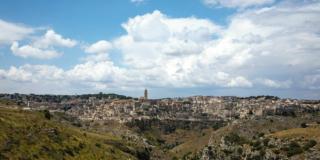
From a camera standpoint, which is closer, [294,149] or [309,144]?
[309,144]

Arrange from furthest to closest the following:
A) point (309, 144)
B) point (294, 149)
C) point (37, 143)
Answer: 1. point (294, 149)
2. point (309, 144)
3. point (37, 143)

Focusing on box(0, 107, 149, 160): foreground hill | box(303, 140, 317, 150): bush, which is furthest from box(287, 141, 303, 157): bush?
box(0, 107, 149, 160): foreground hill

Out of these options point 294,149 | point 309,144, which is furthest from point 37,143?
point 309,144

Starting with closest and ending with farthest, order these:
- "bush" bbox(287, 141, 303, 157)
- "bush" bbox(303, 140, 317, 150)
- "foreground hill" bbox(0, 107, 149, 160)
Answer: "foreground hill" bbox(0, 107, 149, 160) < "bush" bbox(287, 141, 303, 157) < "bush" bbox(303, 140, 317, 150)

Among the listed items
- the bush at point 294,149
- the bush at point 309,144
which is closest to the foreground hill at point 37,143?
the bush at point 294,149

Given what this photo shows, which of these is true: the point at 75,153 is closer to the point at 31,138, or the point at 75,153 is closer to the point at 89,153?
the point at 89,153

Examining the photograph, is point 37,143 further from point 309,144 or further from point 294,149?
point 309,144

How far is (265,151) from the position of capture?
516 feet

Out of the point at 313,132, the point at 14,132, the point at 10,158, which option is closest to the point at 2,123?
the point at 14,132

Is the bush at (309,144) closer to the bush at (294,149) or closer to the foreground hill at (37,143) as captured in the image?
the bush at (294,149)

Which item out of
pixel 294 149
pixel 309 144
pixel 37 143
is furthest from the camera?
pixel 294 149

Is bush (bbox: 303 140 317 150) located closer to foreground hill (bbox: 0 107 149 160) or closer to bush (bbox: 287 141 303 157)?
bush (bbox: 287 141 303 157)

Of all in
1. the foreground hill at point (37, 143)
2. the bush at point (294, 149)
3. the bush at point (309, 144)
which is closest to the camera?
the foreground hill at point (37, 143)

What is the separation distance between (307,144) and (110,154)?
68.8 meters
